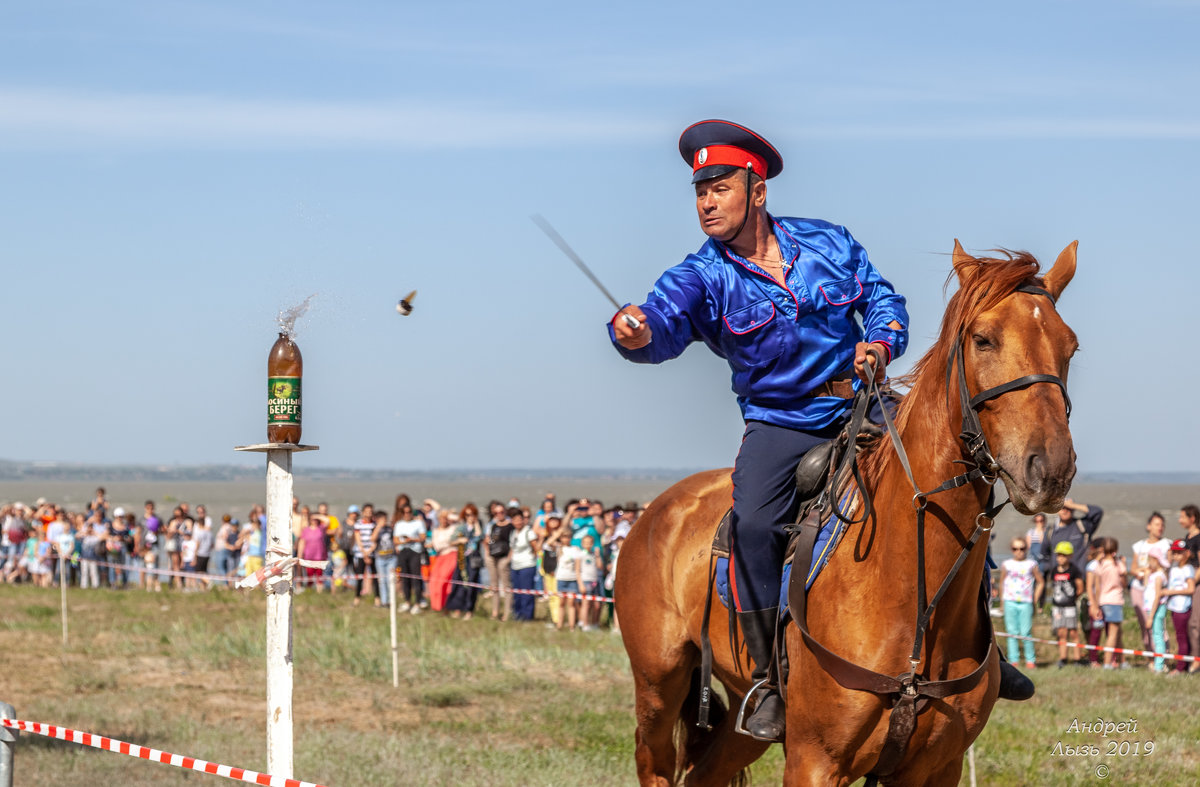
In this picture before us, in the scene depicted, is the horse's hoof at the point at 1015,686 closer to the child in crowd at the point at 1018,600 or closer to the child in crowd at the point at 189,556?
the child in crowd at the point at 1018,600

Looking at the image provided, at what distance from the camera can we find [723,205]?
16.1 feet

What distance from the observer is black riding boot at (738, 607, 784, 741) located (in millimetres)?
4758

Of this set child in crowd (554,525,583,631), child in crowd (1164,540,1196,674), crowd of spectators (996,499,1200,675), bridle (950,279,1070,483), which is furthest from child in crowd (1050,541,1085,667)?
bridle (950,279,1070,483)

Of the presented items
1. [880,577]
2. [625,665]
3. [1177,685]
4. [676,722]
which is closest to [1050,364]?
[880,577]

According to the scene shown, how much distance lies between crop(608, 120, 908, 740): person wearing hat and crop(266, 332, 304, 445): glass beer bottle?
1.41 meters

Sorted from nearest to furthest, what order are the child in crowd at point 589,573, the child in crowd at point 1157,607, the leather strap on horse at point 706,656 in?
the leather strap on horse at point 706,656
the child in crowd at point 1157,607
the child in crowd at point 589,573

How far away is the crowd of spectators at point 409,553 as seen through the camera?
17688 mm

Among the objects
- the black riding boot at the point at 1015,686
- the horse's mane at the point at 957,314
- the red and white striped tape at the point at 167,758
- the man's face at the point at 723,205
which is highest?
the man's face at the point at 723,205

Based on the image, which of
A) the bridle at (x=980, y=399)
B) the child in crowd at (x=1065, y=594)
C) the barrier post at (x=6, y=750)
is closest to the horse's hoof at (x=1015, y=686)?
the bridle at (x=980, y=399)

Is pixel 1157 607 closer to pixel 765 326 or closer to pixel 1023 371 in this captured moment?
pixel 765 326

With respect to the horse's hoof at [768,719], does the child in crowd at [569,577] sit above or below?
below

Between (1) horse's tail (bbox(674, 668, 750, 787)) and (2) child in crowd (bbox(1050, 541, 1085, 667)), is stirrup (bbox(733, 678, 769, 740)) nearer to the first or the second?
(1) horse's tail (bbox(674, 668, 750, 787))

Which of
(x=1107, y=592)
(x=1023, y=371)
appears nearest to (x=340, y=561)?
(x=1107, y=592)

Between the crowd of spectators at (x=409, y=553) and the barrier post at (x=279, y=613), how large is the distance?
1069 centimetres
